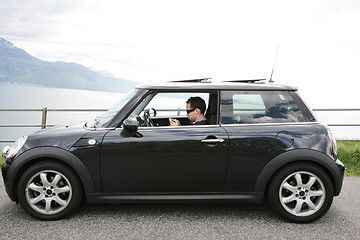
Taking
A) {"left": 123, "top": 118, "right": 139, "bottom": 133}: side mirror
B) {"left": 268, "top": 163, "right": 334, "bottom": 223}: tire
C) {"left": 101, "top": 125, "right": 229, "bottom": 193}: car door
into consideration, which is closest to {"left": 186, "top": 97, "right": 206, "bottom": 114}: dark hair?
{"left": 101, "top": 125, "right": 229, "bottom": 193}: car door

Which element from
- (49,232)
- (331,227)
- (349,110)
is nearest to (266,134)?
(331,227)

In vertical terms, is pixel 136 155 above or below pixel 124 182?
above

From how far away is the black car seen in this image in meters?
3.60

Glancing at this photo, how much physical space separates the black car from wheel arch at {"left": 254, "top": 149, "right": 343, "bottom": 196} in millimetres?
10

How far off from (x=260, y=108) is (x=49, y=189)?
93.9 inches

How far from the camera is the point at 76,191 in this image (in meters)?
3.65

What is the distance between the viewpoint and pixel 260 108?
12.7ft

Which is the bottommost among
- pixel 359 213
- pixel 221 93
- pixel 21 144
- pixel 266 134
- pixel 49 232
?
pixel 49 232

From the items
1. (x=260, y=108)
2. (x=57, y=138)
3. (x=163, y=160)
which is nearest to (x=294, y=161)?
(x=260, y=108)

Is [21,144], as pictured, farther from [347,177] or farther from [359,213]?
[347,177]

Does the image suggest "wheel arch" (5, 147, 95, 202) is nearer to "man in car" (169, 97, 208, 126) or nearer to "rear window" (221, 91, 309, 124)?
"man in car" (169, 97, 208, 126)

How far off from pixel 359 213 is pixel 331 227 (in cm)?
72

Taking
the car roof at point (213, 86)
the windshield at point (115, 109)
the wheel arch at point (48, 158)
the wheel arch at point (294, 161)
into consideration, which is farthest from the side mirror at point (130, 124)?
the wheel arch at point (294, 161)

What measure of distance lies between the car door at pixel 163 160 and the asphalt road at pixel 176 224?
1.15ft
